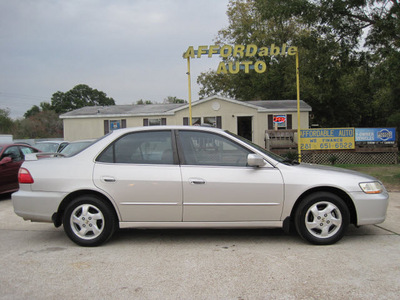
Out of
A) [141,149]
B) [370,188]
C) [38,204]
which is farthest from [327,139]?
[38,204]

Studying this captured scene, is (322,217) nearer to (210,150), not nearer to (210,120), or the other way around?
(210,150)

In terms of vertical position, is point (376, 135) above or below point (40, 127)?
below

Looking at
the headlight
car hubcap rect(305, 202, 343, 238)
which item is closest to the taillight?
car hubcap rect(305, 202, 343, 238)

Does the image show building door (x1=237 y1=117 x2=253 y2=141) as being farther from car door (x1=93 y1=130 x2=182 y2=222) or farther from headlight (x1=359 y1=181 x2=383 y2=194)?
car door (x1=93 y1=130 x2=182 y2=222)

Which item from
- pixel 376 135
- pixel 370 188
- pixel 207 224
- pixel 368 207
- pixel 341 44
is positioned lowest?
pixel 207 224

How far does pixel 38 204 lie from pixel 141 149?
152cm

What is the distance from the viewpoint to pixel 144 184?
13.6 ft

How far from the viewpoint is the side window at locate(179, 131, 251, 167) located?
4285 mm

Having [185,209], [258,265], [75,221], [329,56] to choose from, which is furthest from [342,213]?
[329,56]

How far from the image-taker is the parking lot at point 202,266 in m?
3.01

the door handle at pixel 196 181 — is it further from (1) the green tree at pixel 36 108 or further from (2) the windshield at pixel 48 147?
(1) the green tree at pixel 36 108

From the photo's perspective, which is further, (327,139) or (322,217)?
(327,139)

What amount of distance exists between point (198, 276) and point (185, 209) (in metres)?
0.99

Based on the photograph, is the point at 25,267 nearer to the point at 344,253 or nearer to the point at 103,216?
the point at 103,216
